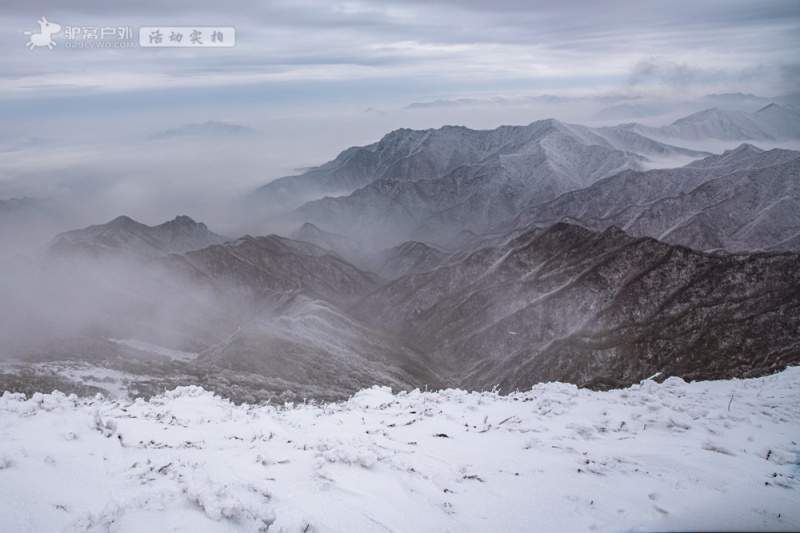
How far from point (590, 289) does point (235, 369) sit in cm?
5763

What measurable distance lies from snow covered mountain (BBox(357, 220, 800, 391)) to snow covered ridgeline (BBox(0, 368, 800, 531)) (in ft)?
144

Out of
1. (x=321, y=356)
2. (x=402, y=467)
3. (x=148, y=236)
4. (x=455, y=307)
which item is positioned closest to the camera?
(x=402, y=467)

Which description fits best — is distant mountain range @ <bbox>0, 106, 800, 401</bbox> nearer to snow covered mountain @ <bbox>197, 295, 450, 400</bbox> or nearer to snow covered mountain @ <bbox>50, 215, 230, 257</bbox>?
snow covered mountain @ <bbox>197, 295, 450, 400</bbox>

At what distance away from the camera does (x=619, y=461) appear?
346 inches

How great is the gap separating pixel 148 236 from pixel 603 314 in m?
146

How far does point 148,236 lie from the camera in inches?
6422

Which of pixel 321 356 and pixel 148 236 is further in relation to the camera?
pixel 148 236

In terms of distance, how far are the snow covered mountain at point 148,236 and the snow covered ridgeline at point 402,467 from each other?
469 feet

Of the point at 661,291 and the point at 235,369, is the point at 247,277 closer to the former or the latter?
the point at 235,369

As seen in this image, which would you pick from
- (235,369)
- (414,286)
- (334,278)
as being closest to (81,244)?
(334,278)

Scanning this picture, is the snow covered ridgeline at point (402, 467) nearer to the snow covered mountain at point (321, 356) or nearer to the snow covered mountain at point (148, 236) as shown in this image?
the snow covered mountain at point (321, 356)

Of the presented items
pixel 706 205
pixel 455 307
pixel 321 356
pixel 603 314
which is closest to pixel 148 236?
pixel 455 307

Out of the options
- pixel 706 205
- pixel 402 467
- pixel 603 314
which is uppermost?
pixel 402 467

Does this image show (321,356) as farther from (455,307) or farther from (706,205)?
(706,205)
